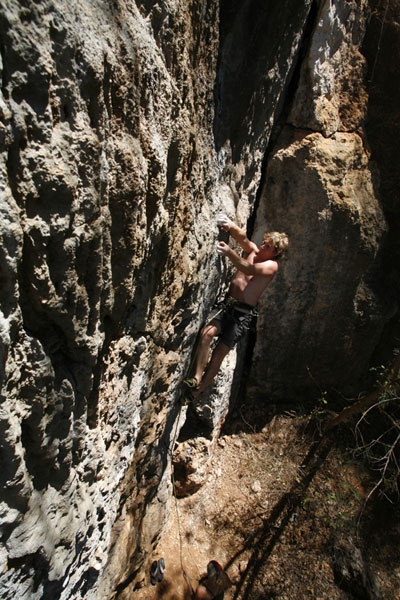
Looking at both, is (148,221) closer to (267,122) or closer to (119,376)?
(119,376)

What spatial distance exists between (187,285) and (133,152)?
1.30 meters

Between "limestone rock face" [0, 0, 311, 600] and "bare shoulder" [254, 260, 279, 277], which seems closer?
"limestone rock face" [0, 0, 311, 600]

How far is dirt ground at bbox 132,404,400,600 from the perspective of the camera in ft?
14.0

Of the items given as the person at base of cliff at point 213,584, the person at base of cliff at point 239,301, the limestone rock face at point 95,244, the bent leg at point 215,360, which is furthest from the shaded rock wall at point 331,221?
the person at base of cliff at point 213,584

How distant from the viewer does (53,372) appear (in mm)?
1513

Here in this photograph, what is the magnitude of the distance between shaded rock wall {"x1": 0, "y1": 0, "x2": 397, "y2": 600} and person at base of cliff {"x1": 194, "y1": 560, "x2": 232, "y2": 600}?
674 mm

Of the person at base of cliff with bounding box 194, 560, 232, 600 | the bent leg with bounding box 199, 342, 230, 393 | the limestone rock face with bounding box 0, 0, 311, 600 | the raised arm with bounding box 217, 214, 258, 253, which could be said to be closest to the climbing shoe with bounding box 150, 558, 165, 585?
the person at base of cliff with bounding box 194, 560, 232, 600

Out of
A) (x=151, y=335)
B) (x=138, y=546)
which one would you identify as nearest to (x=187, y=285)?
(x=151, y=335)

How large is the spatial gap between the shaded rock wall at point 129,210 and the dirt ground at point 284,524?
0.71m

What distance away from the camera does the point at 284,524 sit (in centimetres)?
476

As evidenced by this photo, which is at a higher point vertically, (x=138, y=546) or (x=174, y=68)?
(x=174, y=68)

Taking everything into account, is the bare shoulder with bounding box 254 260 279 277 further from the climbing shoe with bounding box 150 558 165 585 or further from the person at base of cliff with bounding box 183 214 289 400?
the climbing shoe with bounding box 150 558 165 585

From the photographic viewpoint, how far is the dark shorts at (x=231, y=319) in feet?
12.1

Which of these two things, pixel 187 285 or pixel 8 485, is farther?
pixel 187 285
